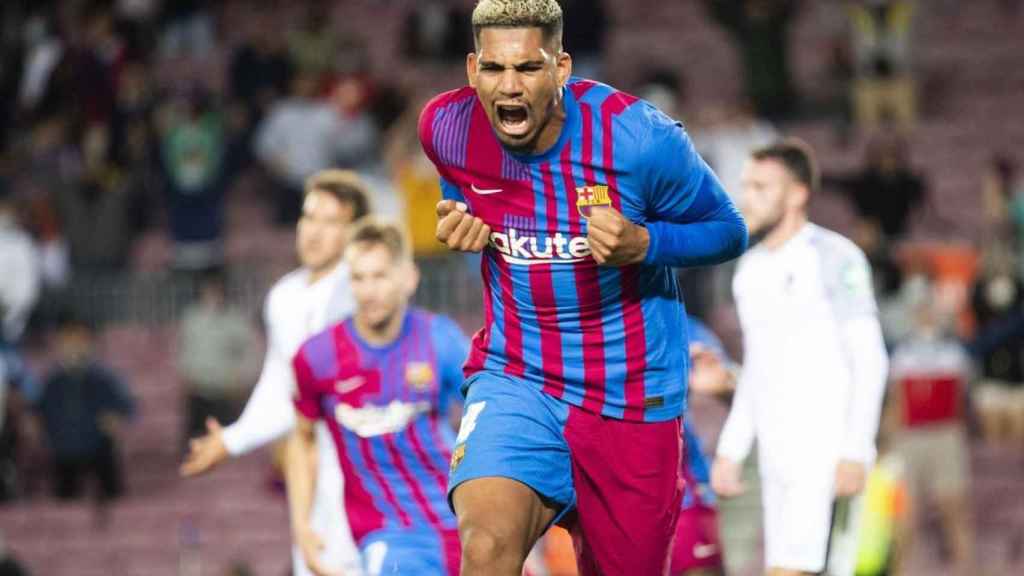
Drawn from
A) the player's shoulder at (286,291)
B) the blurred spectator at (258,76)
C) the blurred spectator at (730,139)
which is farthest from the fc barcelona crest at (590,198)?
the blurred spectator at (258,76)

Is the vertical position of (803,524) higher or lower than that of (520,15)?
lower

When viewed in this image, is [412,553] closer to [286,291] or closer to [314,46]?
[286,291]

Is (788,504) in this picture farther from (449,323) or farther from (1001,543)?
(1001,543)

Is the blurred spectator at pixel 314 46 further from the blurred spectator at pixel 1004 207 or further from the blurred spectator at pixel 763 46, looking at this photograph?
the blurred spectator at pixel 1004 207

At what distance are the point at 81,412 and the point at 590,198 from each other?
31.7ft

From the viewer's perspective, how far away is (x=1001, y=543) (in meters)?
13.8

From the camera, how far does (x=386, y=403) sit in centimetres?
754

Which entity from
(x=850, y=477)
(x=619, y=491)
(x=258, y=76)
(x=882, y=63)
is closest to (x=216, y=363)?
(x=258, y=76)

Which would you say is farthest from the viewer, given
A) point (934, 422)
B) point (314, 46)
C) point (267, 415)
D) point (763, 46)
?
point (314, 46)

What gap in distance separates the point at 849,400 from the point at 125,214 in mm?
10397

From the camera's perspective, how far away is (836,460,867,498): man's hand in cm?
759

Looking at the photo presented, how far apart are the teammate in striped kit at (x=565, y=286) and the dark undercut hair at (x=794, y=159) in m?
2.07

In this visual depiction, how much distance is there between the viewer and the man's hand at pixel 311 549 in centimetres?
766

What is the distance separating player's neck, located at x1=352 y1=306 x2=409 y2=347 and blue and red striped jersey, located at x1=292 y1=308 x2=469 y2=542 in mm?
24
